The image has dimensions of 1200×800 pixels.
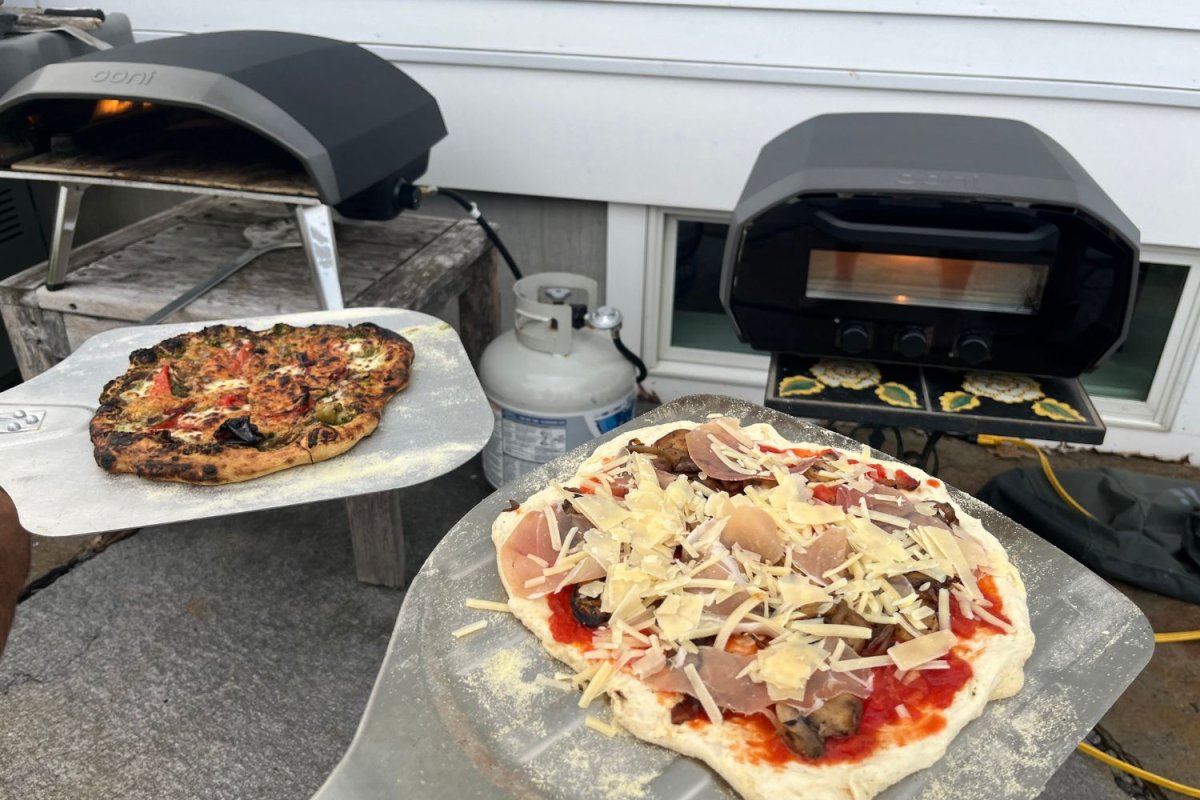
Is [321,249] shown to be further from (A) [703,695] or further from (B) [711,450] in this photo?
(A) [703,695]

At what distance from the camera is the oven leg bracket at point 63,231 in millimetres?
2441

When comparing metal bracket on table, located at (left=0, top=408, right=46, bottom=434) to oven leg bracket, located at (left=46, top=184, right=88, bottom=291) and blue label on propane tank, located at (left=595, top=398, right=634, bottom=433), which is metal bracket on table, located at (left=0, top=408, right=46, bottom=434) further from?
blue label on propane tank, located at (left=595, top=398, right=634, bottom=433)

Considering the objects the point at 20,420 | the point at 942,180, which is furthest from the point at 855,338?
the point at 20,420

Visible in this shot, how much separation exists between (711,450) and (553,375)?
116 centimetres

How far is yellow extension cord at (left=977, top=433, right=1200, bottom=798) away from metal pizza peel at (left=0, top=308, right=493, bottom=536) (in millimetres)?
1152

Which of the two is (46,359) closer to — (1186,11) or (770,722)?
(770,722)

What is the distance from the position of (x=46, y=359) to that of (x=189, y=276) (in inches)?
19.9

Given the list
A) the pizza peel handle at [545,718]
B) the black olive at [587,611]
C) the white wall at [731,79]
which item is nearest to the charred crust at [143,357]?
the pizza peel handle at [545,718]

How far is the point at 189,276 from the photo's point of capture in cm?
267

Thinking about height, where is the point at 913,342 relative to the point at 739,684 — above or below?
above

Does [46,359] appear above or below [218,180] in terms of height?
below

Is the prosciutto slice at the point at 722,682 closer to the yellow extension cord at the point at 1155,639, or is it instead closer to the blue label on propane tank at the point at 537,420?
the yellow extension cord at the point at 1155,639

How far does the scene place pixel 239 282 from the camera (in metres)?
2.64

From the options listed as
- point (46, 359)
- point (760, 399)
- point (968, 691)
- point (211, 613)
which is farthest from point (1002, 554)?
point (46, 359)
